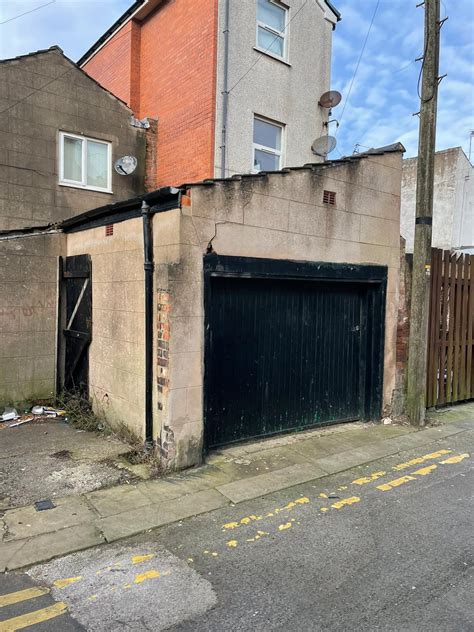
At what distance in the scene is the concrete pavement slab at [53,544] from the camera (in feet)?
11.4

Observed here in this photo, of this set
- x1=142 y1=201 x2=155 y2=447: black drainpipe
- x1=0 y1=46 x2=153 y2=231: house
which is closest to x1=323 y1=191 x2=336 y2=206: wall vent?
x1=142 y1=201 x2=155 y2=447: black drainpipe

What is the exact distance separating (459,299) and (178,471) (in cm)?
599

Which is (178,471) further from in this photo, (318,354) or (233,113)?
(233,113)

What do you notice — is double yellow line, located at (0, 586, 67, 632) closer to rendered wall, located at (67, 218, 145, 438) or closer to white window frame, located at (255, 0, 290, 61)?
rendered wall, located at (67, 218, 145, 438)

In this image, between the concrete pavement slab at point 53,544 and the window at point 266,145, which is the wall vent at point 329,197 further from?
the concrete pavement slab at point 53,544

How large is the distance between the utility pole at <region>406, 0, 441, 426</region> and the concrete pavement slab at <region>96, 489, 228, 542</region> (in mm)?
4173

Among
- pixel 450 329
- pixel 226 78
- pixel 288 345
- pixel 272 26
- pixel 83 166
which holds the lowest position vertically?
pixel 288 345

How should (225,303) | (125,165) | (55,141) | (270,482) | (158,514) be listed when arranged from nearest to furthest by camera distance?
(158,514), (270,482), (225,303), (55,141), (125,165)

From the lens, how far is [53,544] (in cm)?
366

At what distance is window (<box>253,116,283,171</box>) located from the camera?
10.4m

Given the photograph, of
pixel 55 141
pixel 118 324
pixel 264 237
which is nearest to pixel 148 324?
pixel 118 324

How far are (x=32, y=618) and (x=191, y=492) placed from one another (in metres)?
1.98

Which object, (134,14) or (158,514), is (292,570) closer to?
(158,514)

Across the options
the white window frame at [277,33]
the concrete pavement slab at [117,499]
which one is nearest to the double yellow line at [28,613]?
the concrete pavement slab at [117,499]
